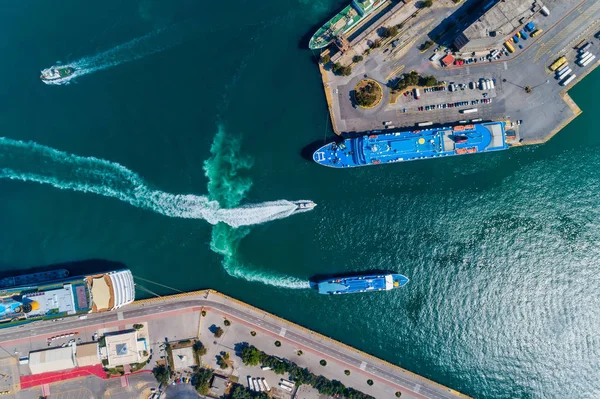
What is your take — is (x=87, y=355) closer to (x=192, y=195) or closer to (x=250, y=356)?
(x=250, y=356)

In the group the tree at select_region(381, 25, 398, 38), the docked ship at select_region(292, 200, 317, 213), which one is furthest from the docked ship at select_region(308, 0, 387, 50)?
the docked ship at select_region(292, 200, 317, 213)

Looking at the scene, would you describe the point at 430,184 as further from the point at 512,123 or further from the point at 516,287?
the point at 516,287

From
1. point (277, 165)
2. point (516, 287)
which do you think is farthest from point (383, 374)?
point (277, 165)

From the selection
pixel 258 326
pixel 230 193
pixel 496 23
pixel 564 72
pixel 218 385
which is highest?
pixel 496 23

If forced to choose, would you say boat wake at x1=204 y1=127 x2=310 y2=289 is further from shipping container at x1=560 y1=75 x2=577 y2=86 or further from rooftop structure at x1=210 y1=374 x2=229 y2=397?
shipping container at x1=560 y1=75 x2=577 y2=86

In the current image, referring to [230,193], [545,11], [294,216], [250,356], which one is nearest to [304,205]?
[294,216]

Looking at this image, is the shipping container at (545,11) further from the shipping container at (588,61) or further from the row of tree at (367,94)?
the row of tree at (367,94)
